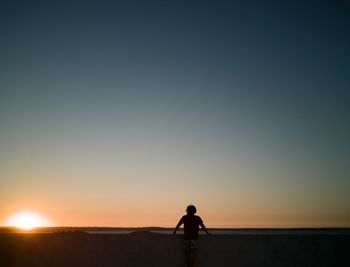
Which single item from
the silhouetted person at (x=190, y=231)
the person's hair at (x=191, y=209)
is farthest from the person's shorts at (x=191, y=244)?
the person's hair at (x=191, y=209)

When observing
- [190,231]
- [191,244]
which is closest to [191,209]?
[190,231]

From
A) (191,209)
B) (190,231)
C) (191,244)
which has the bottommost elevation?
(191,244)

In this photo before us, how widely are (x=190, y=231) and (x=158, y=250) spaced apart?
125 centimetres

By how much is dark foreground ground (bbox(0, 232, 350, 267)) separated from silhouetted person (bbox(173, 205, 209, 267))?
0.37m

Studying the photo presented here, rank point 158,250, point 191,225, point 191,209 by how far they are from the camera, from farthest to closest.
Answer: point 158,250
point 191,209
point 191,225

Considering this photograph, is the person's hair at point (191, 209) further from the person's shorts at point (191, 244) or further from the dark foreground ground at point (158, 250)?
the dark foreground ground at point (158, 250)

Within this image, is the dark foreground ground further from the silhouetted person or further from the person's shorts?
the person's shorts

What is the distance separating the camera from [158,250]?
36.9ft

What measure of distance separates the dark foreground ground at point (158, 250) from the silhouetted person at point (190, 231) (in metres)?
0.37

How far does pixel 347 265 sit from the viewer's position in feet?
37.2

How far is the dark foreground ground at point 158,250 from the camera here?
1116 cm

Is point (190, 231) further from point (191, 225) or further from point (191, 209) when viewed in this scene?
point (191, 209)

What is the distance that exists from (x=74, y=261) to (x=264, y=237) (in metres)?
5.50

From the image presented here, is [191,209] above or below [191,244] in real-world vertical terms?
above
